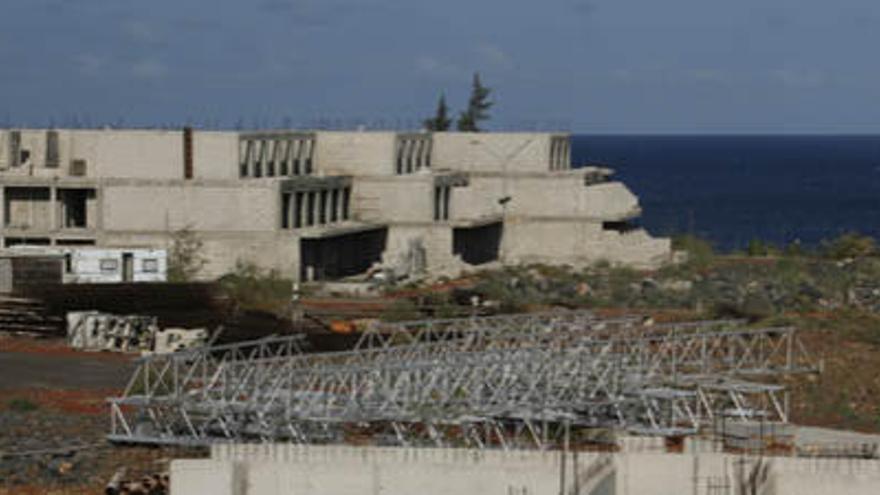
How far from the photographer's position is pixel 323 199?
74938 millimetres

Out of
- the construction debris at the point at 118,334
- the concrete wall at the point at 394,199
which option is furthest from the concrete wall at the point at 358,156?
the construction debris at the point at 118,334

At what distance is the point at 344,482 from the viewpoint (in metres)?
32.2

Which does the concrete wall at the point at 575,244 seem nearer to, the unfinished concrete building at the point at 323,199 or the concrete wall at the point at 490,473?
the unfinished concrete building at the point at 323,199

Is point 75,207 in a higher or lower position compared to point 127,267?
higher

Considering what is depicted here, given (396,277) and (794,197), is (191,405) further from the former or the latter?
(794,197)

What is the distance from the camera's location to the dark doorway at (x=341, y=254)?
7169cm

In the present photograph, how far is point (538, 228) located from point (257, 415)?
43.4 m

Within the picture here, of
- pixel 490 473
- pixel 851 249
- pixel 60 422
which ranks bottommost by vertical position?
pixel 60 422

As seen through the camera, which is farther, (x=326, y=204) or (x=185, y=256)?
(x=326, y=204)

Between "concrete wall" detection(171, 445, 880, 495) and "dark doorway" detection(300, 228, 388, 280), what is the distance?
36589 mm

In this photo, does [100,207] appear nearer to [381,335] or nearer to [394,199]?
[394,199]

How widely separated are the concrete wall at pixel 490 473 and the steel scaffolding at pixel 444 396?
2518 millimetres

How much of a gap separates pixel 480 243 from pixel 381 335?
1099 inches

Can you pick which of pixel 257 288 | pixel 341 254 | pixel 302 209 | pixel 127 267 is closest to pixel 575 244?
pixel 341 254
